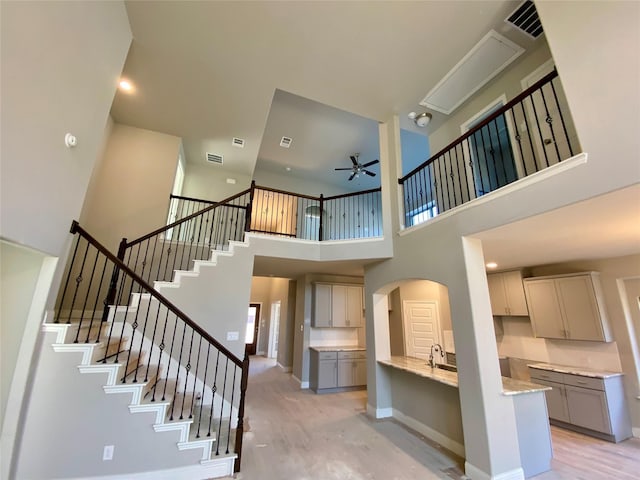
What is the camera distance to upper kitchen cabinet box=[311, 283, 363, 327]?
6.73m

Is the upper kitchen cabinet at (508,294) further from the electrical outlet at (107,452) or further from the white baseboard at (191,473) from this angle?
the electrical outlet at (107,452)

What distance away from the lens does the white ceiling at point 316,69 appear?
11.0ft

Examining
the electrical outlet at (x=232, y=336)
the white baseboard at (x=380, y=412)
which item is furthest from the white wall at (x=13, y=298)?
the white baseboard at (x=380, y=412)

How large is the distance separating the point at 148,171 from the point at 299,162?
401cm

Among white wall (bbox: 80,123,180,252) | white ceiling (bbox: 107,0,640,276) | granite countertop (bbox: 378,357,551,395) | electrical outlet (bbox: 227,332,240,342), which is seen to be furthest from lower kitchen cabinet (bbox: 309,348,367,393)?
white wall (bbox: 80,123,180,252)

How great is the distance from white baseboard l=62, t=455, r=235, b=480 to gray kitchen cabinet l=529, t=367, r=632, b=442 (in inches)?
191

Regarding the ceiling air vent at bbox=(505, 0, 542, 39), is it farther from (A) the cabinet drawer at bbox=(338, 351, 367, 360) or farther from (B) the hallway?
(A) the cabinet drawer at bbox=(338, 351, 367, 360)

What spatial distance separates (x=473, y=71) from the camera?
14.4 ft

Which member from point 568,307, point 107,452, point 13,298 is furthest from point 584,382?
point 13,298

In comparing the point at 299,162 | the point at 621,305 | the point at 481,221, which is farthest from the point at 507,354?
the point at 299,162

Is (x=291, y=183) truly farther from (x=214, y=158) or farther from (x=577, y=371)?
(x=577, y=371)

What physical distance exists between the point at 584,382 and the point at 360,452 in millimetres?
3475

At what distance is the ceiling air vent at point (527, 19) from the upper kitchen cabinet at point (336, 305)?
5765 millimetres

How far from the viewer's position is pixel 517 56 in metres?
4.14
